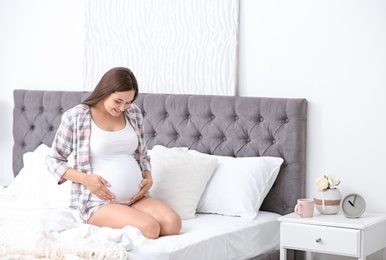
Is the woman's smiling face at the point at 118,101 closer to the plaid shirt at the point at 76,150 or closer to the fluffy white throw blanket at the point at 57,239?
the plaid shirt at the point at 76,150

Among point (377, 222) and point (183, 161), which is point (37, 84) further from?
point (377, 222)

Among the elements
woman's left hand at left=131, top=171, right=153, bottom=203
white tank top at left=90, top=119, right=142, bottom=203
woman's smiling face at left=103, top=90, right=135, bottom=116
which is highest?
woman's smiling face at left=103, top=90, right=135, bottom=116

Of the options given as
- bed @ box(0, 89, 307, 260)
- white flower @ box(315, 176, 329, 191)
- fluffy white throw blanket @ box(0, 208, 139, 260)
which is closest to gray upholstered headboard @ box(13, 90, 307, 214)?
bed @ box(0, 89, 307, 260)

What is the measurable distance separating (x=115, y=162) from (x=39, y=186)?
0.88 m

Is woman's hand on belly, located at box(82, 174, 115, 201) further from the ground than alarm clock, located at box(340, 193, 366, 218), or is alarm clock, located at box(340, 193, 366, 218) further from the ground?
woman's hand on belly, located at box(82, 174, 115, 201)

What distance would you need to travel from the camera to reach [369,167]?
365cm

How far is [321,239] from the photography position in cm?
340

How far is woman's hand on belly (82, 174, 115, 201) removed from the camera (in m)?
3.33

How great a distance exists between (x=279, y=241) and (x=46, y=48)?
206cm

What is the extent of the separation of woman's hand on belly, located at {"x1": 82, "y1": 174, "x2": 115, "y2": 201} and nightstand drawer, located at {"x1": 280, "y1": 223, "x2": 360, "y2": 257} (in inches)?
33.3

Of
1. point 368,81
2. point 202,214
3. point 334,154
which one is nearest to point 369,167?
point 334,154

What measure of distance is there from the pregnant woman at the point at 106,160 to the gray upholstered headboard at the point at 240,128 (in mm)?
597

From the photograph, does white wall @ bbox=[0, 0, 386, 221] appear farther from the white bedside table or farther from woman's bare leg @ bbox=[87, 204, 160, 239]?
woman's bare leg @ bbox=[87, 204, 160, 239]

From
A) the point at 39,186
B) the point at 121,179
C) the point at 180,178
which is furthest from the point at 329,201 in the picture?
the point at 39,186
